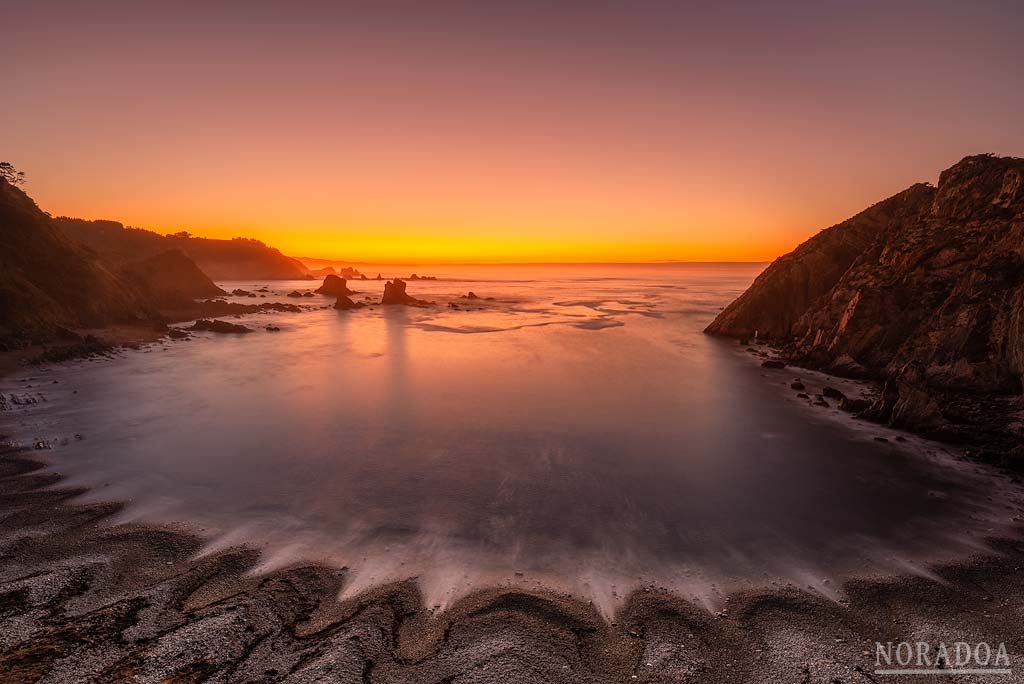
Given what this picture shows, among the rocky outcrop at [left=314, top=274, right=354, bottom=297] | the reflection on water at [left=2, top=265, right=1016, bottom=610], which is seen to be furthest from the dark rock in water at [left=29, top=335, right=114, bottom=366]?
the rocky outcrop at [left=314, top=274, right=354, bottom=297]

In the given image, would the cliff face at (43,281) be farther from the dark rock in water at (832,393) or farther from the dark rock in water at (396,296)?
the dark rock in water at (832,393)

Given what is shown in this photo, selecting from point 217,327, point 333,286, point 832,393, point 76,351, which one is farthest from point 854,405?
point 333,286

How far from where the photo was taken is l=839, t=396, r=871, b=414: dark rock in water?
2141 cm

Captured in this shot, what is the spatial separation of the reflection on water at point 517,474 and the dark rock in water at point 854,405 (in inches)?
62.6

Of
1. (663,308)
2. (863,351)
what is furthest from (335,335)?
(663,308)

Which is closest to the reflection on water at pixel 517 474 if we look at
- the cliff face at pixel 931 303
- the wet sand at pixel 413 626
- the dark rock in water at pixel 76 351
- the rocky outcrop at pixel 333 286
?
the wet sand at pixel 413 626

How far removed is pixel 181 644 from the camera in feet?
23.5

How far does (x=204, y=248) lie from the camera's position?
17012cm

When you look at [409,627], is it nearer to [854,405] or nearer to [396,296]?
[854,405]

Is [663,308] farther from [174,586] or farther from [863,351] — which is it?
[174,586]

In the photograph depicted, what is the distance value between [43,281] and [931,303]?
67.3m

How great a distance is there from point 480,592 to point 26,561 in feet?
32.7

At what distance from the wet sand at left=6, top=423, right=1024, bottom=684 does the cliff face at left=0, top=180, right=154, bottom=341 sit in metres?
34.0

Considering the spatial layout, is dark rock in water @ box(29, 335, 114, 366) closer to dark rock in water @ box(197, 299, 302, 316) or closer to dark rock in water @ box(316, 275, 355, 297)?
dark rock in water @ box(197, 299, 302, 316)
